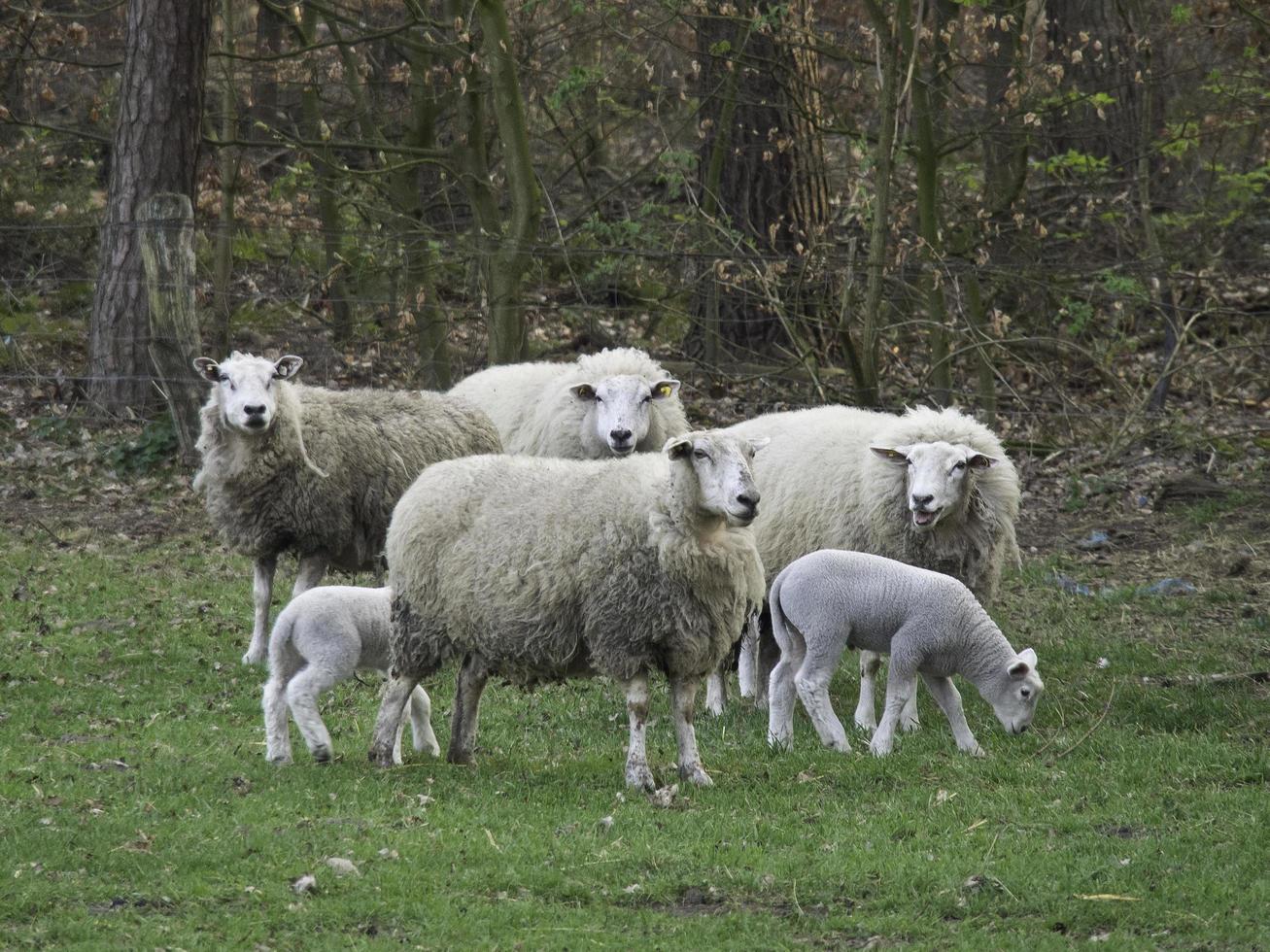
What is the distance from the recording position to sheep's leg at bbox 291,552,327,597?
31.6 feet

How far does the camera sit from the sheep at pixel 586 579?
671 centimetres

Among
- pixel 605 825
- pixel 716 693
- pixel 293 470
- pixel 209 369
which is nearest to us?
pixel 605 825

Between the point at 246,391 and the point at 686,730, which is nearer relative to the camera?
the point at 686,730

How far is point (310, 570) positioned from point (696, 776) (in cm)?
375

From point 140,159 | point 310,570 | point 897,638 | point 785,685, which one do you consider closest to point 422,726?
point 785,685

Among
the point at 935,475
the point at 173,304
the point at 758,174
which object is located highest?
the point at 758,174

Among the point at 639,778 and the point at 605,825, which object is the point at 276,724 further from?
the point at 605,825

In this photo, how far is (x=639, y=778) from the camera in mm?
6676

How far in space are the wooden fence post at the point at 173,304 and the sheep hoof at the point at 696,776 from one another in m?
8.17

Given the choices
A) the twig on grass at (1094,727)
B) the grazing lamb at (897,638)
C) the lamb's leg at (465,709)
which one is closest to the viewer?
the lamb's leg at (465,709)

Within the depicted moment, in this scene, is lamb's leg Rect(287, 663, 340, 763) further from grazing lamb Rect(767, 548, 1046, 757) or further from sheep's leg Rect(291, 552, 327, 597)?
sheep's leg Rect(291, 552, 327, 597)

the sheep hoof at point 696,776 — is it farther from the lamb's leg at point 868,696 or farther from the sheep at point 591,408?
the sheep at point 591,408

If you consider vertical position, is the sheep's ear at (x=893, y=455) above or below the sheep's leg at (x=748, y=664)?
above

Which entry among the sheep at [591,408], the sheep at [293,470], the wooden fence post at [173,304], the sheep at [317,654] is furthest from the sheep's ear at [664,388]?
the wooden fence post at [173,304]
